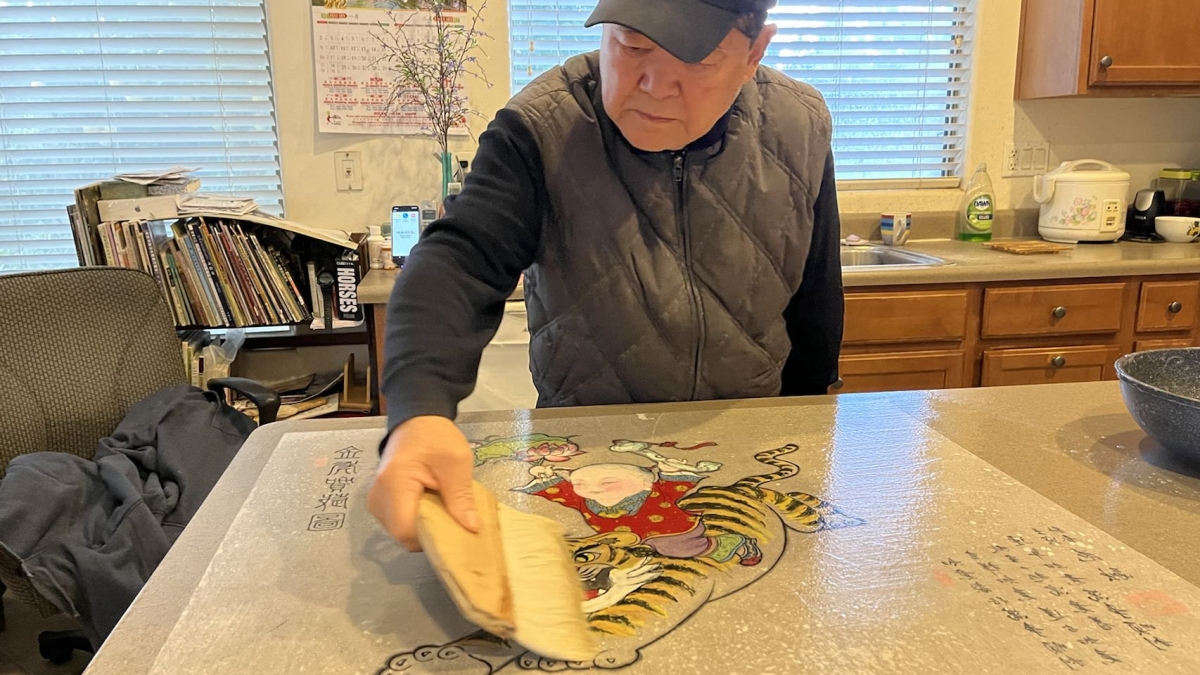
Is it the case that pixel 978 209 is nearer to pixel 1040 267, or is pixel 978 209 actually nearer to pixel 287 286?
pixel 1040 267

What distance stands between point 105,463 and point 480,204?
3.88ft

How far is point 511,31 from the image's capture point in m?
2.52

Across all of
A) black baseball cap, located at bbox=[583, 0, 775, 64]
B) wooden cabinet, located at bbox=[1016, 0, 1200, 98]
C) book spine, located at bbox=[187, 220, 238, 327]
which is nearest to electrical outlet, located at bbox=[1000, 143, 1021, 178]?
wooden cabinet, located at bbox=[1016, 0, 1200, 98]

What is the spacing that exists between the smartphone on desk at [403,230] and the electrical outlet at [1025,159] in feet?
6.32

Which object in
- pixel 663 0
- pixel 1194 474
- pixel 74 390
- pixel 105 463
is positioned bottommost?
pixel 105 463

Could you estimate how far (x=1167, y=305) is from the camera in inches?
92.9

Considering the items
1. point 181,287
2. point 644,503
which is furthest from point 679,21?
point 181,287

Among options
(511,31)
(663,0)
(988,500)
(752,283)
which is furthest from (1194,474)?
(511,31)

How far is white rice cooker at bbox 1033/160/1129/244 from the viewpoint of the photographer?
2578 mm

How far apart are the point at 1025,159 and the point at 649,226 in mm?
2263

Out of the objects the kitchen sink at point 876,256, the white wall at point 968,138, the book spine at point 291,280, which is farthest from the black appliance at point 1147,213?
the book spine at point 291,280

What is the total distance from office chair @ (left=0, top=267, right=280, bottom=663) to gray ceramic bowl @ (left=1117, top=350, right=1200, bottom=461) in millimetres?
1546

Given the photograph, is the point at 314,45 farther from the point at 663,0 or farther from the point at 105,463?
the point at 663,0

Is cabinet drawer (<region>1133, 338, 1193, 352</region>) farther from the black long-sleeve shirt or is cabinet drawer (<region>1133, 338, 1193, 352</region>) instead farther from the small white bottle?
the small white bottle
